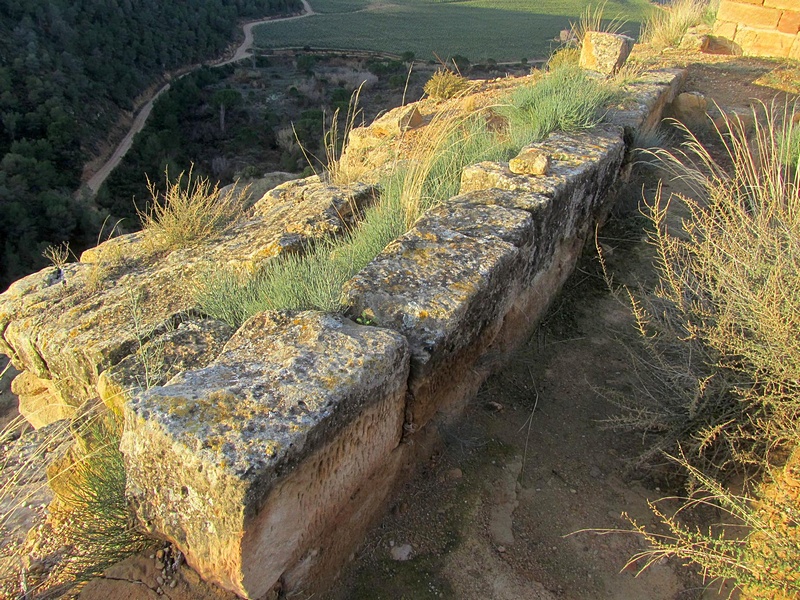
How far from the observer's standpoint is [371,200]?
3637 mm

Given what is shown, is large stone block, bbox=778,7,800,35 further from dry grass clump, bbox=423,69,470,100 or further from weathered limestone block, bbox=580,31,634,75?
dry grass clump, bbox=423,69,470,100

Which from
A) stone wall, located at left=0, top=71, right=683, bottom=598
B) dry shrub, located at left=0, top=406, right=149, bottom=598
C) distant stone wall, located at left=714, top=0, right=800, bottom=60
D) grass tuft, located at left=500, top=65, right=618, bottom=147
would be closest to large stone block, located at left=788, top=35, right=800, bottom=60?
distant stone wall, located at left=714, top=0, right=800, bottom=60

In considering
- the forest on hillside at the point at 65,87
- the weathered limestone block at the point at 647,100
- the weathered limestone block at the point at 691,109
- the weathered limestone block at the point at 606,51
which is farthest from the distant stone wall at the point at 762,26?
the forest on hillside at the point at 65,87

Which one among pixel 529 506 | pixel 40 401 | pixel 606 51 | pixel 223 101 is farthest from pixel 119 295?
pixel 223 101

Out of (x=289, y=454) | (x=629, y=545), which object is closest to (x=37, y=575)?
(x=289, y=454)

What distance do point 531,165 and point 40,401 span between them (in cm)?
335

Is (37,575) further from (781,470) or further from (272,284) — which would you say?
(781,470)

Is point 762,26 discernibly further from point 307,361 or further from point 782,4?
point 307,361

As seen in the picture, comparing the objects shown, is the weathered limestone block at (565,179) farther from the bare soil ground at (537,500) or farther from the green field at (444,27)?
the green field at (444,27)

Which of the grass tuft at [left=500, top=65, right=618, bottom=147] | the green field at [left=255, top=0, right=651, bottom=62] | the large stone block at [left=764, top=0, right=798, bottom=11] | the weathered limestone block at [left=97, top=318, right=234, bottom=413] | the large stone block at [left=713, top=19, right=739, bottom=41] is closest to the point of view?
the weathered limestone block at [left=97, top=318, right=234, bottom=413]

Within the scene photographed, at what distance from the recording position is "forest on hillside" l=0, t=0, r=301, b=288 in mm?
15336

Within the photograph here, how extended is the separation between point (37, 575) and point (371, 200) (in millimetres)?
2573

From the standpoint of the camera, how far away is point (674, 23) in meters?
8.81

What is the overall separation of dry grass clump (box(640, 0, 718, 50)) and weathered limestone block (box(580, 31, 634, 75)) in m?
3.28
